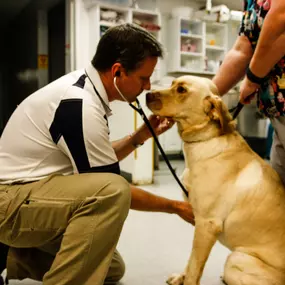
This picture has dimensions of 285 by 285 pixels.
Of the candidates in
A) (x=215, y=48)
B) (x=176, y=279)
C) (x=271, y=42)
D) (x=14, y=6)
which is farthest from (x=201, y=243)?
(x=14, y=6)

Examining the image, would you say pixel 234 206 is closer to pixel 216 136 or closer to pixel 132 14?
pixel 216 136

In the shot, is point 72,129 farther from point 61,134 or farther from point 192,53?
point 192,53

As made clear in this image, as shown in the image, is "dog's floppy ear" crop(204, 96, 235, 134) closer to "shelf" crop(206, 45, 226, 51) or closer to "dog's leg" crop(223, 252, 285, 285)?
"dog's leg" crop(223, 252, 285, 285)

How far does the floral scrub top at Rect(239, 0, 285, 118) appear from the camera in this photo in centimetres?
136

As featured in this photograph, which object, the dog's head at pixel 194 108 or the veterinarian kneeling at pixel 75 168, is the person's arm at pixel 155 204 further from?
the dog's head at pixel 194 108

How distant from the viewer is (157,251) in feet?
6.47

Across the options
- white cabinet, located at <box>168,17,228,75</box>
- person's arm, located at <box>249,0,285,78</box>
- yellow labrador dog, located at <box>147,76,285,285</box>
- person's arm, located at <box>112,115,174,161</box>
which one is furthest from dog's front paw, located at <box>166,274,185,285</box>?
white cabinet, located at <box>168,17,228,75</box>

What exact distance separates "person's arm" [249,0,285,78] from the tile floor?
0.92 meters

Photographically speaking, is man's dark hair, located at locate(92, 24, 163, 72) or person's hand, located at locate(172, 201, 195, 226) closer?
man's dark hair, located at locate(92, 24, 163, 72)

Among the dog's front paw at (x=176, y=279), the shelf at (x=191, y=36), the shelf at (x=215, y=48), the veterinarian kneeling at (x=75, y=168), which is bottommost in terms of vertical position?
the dog's front paw at (x=176, y=279)

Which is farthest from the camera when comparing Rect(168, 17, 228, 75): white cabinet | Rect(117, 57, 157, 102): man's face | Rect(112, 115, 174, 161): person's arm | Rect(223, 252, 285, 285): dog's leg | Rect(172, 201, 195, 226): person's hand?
Rect(168, 17, 228, 75): white cabinet

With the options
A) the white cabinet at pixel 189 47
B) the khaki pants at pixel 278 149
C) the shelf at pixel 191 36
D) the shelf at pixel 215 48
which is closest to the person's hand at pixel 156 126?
the khaki pants at pixel 278 149

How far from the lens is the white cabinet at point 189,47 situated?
5844mm

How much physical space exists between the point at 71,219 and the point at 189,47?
516 centimetres
